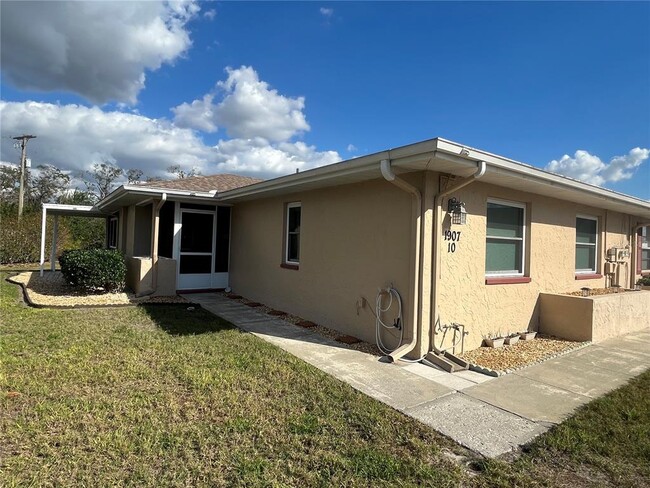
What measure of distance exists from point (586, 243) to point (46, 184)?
42.7 metres

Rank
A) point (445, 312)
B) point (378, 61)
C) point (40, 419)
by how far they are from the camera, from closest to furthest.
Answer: point (40, 419) < point (445, 312) < point (378, 61)

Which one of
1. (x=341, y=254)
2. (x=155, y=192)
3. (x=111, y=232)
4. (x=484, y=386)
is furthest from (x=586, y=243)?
(x=111, y=232)

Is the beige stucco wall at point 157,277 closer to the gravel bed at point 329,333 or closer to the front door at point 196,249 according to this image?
the front door at point 196,249

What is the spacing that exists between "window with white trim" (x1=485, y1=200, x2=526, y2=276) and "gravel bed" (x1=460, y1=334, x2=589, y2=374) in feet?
4.13

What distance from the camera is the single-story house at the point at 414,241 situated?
17.5 feet

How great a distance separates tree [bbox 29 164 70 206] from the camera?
35188 mm

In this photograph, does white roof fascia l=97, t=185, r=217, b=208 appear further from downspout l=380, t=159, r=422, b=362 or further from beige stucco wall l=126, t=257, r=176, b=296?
downspout l=380, t=159, r=422, b=362

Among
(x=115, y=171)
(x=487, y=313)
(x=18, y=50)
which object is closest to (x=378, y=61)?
(x=487, y=313)

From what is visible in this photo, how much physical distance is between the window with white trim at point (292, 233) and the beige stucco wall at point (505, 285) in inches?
147

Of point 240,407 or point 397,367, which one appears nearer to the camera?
point 240,407

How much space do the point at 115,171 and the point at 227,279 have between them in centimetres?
3393

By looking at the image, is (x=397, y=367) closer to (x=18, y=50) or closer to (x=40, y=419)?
(x=40, y=419)

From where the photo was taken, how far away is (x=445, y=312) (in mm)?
5582

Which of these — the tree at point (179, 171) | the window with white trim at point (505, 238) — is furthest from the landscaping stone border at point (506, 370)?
the tree at point (179, 171)
